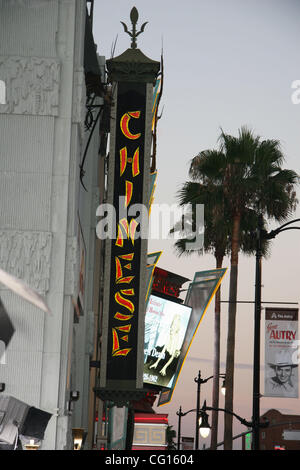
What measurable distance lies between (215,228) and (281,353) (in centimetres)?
1445

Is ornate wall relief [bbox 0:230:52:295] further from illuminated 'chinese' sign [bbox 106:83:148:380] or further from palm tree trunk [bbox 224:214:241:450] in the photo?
palm tree trunk [bbox 224:214:241:450]

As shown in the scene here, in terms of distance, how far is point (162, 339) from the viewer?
3712 centimetres

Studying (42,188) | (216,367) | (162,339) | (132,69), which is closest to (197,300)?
(162,339)

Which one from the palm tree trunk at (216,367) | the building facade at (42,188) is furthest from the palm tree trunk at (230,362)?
the building facade at (42,188)

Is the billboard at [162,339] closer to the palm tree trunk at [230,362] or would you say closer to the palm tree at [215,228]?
the palm tree trunk at [230,362]

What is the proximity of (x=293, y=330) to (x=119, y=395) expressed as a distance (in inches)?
289

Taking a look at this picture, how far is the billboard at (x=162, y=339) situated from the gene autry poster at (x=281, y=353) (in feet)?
35.6

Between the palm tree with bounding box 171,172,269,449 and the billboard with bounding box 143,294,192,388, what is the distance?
427 cm

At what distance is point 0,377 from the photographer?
57.4 feet

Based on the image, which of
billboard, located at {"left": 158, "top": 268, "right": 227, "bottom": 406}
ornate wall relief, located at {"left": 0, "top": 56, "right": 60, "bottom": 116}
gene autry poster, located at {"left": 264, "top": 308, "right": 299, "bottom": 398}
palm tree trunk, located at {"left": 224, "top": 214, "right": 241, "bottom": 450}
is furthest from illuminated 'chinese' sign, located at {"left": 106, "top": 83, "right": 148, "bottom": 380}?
billboard, located at {"left": 158, "top": 268, "right": 227, "bottom": 406}

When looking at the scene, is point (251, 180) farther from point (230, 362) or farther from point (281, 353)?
point (281, 353)
